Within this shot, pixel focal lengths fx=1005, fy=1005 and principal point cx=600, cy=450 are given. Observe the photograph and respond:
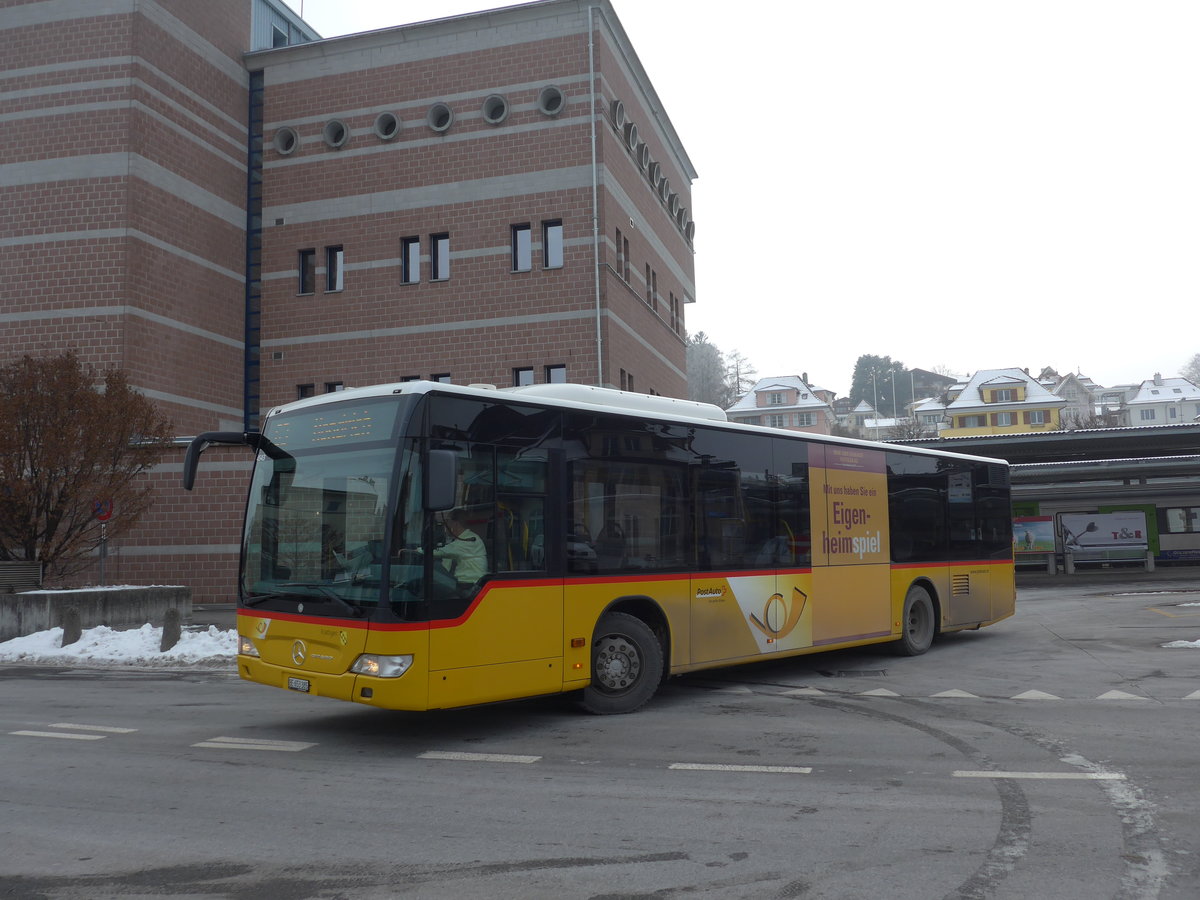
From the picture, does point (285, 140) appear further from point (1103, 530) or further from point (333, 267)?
point (1103, 530)

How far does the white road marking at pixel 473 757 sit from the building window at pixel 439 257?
73.8ft

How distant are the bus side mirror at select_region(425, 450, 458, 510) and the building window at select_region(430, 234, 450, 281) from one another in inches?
872

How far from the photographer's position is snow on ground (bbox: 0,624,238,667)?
14.0 m

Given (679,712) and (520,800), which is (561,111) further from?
(520,800)

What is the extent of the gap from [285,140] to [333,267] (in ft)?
13.8

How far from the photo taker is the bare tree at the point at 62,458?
18.4m

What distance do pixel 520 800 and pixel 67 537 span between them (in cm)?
1640

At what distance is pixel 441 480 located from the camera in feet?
23.7

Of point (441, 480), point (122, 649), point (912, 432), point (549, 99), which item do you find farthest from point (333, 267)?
point (912, 432)

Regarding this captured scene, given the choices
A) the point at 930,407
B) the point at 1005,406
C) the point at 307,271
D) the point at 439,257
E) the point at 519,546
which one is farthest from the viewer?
the point at 930,407

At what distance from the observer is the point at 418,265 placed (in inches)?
1140

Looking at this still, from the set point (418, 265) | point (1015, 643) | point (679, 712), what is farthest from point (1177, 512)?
point (679, 712)

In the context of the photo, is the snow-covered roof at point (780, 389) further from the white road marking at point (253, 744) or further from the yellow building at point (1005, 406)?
the white road marking at point (253, 744)

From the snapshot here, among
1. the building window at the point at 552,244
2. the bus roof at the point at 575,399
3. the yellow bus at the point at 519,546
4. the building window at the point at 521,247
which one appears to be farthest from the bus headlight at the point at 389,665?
the building window at the point at 521,247
